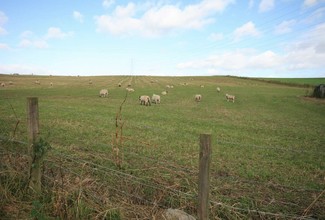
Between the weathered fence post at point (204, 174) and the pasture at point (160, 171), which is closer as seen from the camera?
the weathered fence post at point (204, 174)

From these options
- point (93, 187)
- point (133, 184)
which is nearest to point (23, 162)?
point (93, 187)

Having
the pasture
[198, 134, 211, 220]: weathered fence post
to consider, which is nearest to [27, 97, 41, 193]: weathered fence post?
the pasture

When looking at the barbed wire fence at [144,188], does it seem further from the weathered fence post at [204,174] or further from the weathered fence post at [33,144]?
the weathered fence post at [204,174]

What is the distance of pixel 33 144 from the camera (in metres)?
5.22

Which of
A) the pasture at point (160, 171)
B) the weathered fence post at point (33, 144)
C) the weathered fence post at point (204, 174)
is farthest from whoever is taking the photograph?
the weathered fence post at point (33, 144)

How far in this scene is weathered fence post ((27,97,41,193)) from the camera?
16.8ft

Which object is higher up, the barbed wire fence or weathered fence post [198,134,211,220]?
weathered fence post [198,134,211,220]

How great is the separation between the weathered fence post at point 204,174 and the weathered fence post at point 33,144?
3107mm

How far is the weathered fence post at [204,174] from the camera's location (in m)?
3.71

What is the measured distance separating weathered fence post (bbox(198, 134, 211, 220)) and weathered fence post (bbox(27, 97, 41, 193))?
311 cm

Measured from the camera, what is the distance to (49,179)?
219 inches

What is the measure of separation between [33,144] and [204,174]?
338 centimetres

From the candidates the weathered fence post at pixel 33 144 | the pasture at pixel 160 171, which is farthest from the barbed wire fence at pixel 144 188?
the weathered fence post at pixel 33 144

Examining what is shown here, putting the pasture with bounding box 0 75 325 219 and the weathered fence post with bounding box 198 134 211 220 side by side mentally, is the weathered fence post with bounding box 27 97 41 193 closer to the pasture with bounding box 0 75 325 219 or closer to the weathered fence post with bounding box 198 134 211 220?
the pasture with bounding box 0 75 325 219
